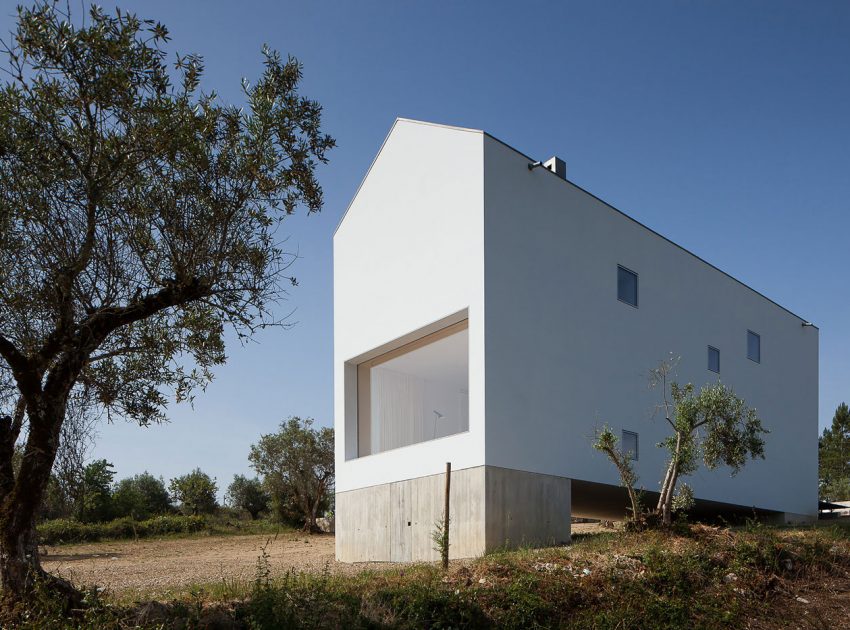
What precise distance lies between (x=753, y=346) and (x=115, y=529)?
22.7m

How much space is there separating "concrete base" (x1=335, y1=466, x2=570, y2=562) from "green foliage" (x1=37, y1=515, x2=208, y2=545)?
11.4 m

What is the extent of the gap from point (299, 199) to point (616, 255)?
1144 cm

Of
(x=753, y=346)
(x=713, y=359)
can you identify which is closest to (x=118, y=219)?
(x=713, y=359)

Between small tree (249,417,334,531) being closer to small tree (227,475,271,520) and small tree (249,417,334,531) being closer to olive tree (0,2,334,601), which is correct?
small tree (227,475,271,520)

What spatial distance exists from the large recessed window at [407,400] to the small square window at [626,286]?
13.9 feet

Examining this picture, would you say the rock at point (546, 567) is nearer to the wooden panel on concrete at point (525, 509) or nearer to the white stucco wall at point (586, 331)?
the wooden panel on concrete at point (525, 509)

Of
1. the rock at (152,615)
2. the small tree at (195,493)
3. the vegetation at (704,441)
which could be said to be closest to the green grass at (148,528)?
the small tree at (195,493)

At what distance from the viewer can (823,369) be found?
1082 inches

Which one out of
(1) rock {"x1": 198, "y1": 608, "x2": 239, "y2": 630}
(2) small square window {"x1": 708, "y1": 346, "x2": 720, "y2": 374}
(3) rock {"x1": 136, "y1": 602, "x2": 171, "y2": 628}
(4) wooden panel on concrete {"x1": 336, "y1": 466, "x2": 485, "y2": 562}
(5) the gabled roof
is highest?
(5) the gabled roof

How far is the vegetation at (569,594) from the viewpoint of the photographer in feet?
28.2

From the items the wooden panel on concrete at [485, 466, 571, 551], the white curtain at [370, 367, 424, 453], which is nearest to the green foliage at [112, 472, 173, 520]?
the white curtain at [370, 367, 424, 453]

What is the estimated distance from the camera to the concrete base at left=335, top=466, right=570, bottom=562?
14930 millimetres

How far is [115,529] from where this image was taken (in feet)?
91.8

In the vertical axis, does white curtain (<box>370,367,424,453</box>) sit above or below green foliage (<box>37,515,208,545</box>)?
above
